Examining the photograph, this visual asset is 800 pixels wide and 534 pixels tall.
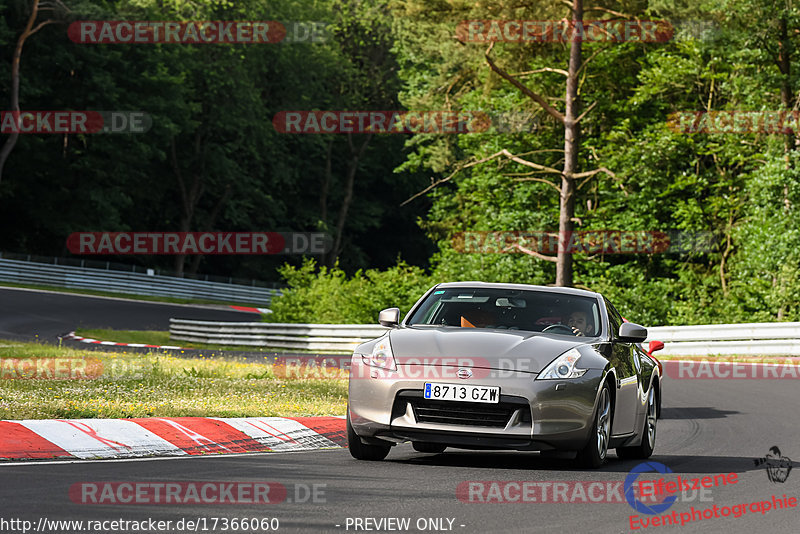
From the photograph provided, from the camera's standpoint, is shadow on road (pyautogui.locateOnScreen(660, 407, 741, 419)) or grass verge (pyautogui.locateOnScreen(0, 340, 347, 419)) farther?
shadow on road (pyautogui.locateOnScreen(660, 407, 741, 419))

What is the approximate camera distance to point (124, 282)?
5806 centimetres

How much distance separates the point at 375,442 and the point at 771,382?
40.0 ft

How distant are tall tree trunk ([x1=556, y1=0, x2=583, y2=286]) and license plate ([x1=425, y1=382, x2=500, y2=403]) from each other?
27246 mm

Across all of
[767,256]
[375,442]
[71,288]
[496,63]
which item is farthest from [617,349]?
[71,288]

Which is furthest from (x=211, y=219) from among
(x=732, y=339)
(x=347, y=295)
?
(x=732, y=339)

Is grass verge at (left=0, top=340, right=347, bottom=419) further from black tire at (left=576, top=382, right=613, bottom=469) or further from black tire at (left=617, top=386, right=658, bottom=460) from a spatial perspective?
black tire at (left=576, top=382, right=613, bottom=469)

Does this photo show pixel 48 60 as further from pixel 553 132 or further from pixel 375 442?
pixel 375 442

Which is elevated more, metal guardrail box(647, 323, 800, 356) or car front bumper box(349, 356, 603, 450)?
car front bumper box(349, 356, 603, 450)

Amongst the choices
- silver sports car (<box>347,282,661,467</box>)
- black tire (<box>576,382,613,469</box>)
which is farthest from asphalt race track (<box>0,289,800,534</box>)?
silver sports car (<box>347,282,661,467</box>)

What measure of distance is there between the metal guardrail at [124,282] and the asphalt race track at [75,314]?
3.93m

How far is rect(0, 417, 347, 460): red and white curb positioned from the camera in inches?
356

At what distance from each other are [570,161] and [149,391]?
2482cm

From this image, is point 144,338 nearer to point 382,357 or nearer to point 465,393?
A: point 382,357

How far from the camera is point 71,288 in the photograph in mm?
55562
